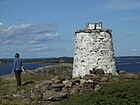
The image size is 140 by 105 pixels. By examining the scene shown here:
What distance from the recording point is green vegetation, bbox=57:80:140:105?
1548cm

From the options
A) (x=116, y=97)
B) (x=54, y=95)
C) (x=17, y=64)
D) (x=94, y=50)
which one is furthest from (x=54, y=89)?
(x=116, y=97)

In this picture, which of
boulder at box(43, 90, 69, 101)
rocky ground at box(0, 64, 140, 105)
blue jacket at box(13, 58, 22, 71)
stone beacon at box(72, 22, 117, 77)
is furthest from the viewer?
blue jacket at box(13, 58, 22, 71)

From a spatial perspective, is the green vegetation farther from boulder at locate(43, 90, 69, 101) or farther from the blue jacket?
the blue jacket

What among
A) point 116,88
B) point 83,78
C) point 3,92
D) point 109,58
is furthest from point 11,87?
point 116,88

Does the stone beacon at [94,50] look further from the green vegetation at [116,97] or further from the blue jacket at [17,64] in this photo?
the green vegetation at [116,97]

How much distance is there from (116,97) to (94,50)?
1040cm

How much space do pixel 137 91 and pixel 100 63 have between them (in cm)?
1003

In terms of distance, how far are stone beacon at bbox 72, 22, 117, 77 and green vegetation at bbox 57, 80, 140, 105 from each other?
916 centimetres

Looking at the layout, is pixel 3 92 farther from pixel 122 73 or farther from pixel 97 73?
pixel 122 73

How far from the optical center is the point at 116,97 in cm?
1589

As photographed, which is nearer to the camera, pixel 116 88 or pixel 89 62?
pixel 116 88

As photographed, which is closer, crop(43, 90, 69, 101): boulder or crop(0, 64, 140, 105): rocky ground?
crop(43, 90, 69, 101): boulder

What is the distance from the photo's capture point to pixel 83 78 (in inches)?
1000

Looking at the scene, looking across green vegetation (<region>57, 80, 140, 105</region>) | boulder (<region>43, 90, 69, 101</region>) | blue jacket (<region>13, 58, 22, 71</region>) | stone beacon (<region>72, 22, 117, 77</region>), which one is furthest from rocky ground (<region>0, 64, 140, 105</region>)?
green vegetation (<region>57, 80, 140, 105</region>)
